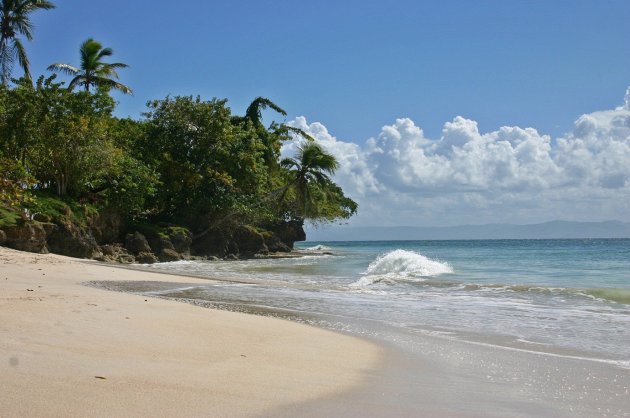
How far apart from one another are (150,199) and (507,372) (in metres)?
27.9

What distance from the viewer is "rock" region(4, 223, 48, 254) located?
20375 mm

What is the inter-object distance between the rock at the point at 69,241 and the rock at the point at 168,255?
4.30m

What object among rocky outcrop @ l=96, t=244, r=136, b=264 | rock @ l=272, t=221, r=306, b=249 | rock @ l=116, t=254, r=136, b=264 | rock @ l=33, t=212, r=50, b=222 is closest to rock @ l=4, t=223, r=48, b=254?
rock @ l=33, t=212, r=50, b=222

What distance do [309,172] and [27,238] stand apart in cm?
2087

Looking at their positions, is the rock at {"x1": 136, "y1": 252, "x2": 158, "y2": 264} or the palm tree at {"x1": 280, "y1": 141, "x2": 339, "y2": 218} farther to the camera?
the palm tree at {"x1": 280, "y1": 141, "x2": 339, "y2": 218}

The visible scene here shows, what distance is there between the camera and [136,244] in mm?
26891

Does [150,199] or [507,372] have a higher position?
[150,199]

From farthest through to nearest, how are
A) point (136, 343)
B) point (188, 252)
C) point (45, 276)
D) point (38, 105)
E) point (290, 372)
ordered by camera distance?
point (188, 252) → point (38, 105) → point (45, 276) → point (136, 343) → point (290, 372)

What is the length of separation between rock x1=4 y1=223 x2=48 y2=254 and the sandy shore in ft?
45.0

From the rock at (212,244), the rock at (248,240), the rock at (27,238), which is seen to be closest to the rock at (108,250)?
the rock at (27,238)

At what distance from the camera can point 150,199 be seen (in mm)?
31094

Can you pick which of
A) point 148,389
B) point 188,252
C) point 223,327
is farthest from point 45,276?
point 188,252

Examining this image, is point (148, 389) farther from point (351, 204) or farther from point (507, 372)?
point (351, 204)

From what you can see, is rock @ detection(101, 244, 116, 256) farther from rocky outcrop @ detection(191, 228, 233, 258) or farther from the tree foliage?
rocky outcrop @ detection(191, 228, 233, 258)
